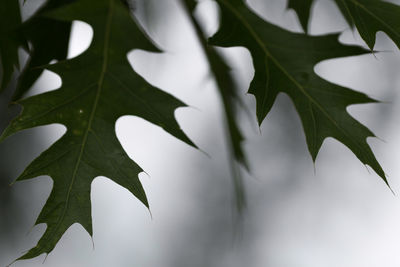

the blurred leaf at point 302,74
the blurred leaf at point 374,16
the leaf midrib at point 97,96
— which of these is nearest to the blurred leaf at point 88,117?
the leaf midrib at point 97,96

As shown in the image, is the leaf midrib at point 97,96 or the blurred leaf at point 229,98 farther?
the blurred leaf at point 229,98

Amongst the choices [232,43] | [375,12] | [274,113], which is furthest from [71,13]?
[274,113]

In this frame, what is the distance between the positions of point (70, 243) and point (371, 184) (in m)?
1.36

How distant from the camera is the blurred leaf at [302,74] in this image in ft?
2.24

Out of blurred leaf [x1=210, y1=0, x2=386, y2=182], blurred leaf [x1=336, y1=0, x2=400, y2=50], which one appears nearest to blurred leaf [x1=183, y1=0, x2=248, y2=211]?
blurred leaf [x1=210, y1=0, x2=386, y2=182]

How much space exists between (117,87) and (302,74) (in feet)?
0.74

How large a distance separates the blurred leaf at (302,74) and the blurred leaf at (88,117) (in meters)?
0.10

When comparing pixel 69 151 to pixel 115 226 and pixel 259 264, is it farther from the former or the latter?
pixel 259 264

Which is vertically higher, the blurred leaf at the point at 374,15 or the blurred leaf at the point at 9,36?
the blurred leaf at the point at 374,15

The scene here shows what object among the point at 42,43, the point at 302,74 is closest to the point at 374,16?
the point at 302,74

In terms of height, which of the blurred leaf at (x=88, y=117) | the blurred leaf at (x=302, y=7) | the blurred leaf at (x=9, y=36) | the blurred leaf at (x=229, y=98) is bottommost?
the blurred leaf at (x=229, y=98)

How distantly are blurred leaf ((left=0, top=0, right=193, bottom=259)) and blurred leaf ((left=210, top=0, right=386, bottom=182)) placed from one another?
0.10 metres

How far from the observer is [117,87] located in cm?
71

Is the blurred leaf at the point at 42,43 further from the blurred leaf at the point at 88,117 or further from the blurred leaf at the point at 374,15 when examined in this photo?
the blurred leaf at the point at 374,15
